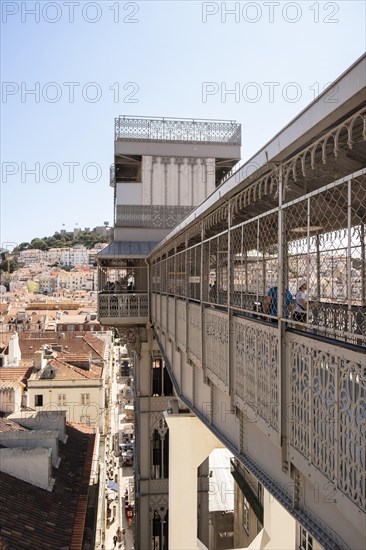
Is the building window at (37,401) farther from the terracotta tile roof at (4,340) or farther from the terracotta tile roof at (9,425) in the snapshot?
the terracotta tile roof at (9,425)

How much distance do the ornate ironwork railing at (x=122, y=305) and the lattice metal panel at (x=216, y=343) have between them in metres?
8.82

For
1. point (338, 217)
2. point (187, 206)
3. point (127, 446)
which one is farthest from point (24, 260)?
point (338, 217)

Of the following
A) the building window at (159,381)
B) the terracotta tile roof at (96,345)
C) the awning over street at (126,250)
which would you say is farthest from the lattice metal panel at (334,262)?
the terracotta tile roof at (96,345)

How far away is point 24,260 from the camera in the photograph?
169 meters

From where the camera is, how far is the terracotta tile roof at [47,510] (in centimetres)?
837

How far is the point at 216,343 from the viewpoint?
5.64m

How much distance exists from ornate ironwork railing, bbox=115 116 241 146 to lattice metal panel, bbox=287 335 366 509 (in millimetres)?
15934

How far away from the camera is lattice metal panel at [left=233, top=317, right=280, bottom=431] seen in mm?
3643

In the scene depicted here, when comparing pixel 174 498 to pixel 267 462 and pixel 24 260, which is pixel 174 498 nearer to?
pixel 267 462

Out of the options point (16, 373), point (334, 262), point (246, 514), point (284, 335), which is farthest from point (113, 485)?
point (284, 335)

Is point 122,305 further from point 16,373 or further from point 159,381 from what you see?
point 16,373

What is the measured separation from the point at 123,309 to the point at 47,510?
20.9 ft

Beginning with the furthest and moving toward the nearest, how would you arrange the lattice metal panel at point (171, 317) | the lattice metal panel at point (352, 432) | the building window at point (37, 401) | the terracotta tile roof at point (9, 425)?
1. the building window at point (37, 401)
2. the terracotta tile roof at point (9, 425)
3. the lattice metal panel at point (171, 317)
4. the lattice metal panel at point (352, 432)

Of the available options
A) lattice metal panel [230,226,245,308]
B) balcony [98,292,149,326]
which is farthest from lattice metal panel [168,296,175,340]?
balcony [98,292,149,326]
